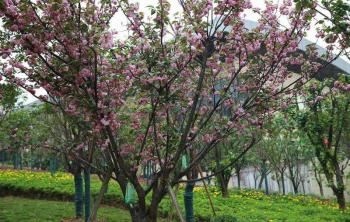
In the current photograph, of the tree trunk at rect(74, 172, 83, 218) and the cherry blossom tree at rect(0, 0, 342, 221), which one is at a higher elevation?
the cherry blossom tree at rect(0, 0, 342, 221)

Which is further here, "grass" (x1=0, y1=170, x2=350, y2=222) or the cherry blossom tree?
"grass" (x1=0, y1=170, x2=350, y2=222)

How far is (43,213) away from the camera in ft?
35.2

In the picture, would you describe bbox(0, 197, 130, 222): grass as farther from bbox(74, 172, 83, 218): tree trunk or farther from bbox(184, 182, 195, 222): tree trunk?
bbox(184, 182, 195, 222): tree trunk

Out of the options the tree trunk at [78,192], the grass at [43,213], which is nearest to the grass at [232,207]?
the grass at [43,213]

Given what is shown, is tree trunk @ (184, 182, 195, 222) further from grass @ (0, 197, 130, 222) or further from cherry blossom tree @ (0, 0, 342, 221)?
grass @ (0, 197, 130, 222)

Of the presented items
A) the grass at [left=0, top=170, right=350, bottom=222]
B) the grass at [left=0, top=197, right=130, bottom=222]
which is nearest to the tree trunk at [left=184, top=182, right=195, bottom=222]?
the grass at [left=0, top=170, right=350, bottom=222]

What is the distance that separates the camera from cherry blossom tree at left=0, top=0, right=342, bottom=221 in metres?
4.77

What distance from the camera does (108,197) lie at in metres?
13.2

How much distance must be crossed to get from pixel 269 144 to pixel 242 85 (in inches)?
551

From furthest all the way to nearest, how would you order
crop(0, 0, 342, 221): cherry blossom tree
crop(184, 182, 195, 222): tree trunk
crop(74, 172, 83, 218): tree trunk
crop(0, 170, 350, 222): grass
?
1. crop(0, 170, 350, 222): grass
2. crop(74, 172, 83, 218): tree trunk
3. crop(184, 182, 195, 222): tree trunk
4. crop(0, 0, 342, 221): cherry blossom tree

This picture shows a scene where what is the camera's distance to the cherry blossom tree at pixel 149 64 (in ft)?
15.6

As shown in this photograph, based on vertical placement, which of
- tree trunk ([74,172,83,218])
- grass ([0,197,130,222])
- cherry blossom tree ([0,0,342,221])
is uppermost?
cherry blossom tree ([0,0,342,221])

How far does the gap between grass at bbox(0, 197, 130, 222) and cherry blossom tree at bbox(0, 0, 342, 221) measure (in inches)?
179

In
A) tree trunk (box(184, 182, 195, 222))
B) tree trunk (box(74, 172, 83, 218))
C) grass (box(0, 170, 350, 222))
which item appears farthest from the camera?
grass (box(0, 170, 350, 222))
